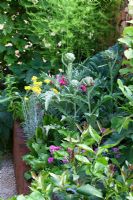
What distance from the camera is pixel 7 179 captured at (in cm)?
322

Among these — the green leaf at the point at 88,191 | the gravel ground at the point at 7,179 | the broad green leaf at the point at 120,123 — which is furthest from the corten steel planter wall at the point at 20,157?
the green leaf at the point at 88,191

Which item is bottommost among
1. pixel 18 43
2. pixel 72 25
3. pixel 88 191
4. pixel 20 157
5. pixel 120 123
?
pixel 20 157

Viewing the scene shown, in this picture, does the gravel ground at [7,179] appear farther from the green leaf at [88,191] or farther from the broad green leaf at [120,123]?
the green leaf at [88,191]

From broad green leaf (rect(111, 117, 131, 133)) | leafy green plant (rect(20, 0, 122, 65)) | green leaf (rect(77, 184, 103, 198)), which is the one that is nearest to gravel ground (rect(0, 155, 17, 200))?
leafy green plant (rect(20, 0, 122, 65))

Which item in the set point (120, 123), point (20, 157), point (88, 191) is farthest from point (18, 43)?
point (88, 191)

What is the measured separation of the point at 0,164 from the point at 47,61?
3.18ft

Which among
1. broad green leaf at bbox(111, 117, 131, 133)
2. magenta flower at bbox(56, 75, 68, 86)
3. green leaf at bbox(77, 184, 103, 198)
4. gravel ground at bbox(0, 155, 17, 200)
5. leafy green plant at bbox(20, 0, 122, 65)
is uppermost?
leafy green plant at bbox(20, 0, 122, 65)

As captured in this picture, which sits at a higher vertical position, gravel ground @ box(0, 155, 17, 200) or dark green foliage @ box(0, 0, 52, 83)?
dark green foliage @ box(0, 0, 52, 83)

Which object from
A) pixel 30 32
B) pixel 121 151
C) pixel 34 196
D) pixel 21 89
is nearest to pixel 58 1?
pixel 30 32

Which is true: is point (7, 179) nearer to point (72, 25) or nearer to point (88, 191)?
point (72, 25)

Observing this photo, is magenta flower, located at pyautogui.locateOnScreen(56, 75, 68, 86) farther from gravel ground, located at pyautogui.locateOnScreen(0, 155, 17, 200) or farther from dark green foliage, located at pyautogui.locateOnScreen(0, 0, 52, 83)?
gravel ground, located at pyautogui.locateOnScreen(0, 155, 17, 200)

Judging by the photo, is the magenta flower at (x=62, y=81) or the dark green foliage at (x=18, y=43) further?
the dark green foliage at (x=18, y=43)

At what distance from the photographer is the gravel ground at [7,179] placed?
305 centimetres

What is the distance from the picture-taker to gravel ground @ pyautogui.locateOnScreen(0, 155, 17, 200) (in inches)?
120
